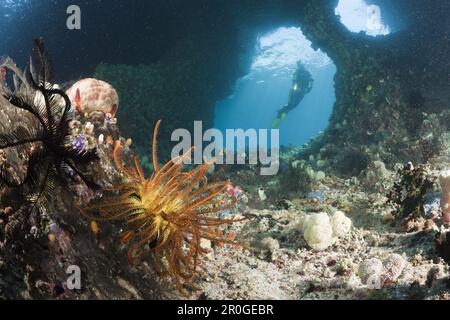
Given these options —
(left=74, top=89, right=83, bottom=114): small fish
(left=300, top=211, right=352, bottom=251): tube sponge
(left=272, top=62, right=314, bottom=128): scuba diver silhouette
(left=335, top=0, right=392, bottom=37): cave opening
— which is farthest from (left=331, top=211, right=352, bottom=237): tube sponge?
(left=272, top=62, right=314, bottom=128): scuba diver silhouette

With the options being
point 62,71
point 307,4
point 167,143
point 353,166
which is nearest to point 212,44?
point 307,4

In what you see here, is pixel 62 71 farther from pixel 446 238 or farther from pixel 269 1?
pixel 446 238

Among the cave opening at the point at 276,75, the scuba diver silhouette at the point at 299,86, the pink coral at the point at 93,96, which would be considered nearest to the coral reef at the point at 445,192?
the pink coral at the point at 93,96

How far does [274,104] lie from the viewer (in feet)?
334

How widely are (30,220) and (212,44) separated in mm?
17761

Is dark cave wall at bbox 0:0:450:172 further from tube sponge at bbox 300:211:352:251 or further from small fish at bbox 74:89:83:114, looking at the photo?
small fish at bbox 74:89:83:114

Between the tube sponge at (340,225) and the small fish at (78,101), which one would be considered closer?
the small fish at (78,101)

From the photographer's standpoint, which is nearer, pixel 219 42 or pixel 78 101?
pixel 78 101

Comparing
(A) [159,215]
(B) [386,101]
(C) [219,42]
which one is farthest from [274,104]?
(A) [159,215]

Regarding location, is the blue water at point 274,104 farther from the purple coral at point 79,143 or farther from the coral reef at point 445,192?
the purple coral at point 79,143

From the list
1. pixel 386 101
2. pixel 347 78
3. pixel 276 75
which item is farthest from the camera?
pixel 276 75

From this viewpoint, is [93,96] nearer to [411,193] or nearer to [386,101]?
[411,193]

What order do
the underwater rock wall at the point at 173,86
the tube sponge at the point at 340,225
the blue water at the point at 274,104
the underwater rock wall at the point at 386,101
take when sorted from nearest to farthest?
the tube sponge at the point at 340,225
the underwater rock wall at the point at 386,101
the underwater rock wall at the point at 173,86
the blue water at the point at 274,104

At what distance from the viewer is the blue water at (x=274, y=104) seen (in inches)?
2322
